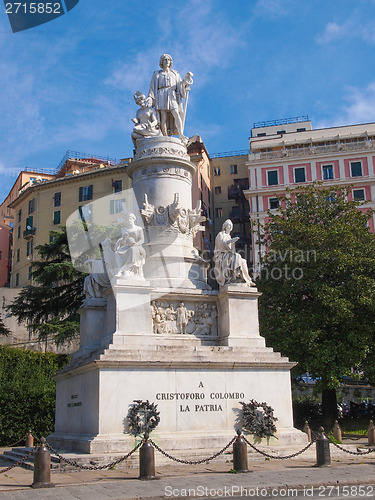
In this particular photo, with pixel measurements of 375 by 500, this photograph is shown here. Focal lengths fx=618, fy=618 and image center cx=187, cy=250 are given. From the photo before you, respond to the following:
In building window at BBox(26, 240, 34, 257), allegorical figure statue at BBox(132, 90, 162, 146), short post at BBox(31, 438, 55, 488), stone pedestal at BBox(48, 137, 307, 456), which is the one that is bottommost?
short post at BBox(31, 438, 55, 488)

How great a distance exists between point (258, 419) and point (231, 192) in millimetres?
→ 52425

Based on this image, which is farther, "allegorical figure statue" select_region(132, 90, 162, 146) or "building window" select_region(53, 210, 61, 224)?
"building window" select_region(53, 210, 61, 224)

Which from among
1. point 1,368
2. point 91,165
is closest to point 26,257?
point 91,165

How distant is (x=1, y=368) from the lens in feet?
97.3

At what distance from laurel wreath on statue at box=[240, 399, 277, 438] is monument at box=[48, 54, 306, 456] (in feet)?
0.77

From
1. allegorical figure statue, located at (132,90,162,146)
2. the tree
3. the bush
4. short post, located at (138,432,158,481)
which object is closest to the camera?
short post, located at (138,432,158,481)

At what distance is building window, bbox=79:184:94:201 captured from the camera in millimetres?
61225

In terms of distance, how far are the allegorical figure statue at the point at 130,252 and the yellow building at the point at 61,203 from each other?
40633 mm

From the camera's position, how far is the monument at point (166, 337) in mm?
14500

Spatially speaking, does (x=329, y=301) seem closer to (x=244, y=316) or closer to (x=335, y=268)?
(x=335, y=268)

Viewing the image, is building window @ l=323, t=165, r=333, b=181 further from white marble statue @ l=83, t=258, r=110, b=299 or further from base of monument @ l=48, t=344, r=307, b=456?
base of monument @ l=48, t=344, r=307, b=456

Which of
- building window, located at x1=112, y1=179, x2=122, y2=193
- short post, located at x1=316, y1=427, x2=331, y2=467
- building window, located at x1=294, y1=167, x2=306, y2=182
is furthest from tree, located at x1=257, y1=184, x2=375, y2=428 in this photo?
building window, located at x1=112, y1=179, x2=122, y2=193

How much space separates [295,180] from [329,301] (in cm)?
3454

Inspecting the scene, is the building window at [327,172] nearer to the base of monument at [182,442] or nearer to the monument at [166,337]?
the monument at [166,337]
